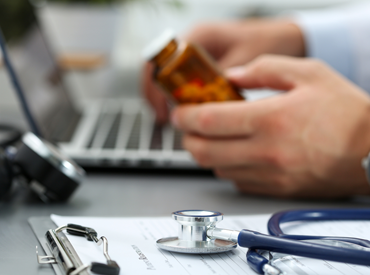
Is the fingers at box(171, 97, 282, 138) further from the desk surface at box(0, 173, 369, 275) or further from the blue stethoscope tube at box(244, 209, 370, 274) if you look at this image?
the blue stethoscope tube at box(244, 209, 370, 274)

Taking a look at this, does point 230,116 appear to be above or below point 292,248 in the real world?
above

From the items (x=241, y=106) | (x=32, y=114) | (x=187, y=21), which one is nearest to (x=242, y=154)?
(x=241, y=106)

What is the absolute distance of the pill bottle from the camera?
44 centimetres

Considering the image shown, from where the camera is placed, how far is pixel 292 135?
1.43ft

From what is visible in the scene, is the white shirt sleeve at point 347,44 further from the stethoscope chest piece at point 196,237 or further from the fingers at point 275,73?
the stethoscope chest piece at point 196,237

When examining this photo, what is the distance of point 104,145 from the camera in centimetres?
57

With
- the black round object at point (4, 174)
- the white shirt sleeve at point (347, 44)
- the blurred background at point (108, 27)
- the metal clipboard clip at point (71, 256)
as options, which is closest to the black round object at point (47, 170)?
the black round object at point (4, 174)

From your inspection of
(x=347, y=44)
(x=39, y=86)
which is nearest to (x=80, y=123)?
(x=39, y=86)

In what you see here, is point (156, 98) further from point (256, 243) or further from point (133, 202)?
point (256, 243)

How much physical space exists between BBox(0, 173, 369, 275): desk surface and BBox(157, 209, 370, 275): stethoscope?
97 mm

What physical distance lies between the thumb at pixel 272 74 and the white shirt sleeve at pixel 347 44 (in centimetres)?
30

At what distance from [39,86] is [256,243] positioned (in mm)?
552

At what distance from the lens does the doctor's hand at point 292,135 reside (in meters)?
0.43

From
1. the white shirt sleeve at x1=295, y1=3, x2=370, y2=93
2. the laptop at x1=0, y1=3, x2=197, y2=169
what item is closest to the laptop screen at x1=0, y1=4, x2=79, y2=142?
the laptop at x1=0, y1=3, x2=197, y2=169
